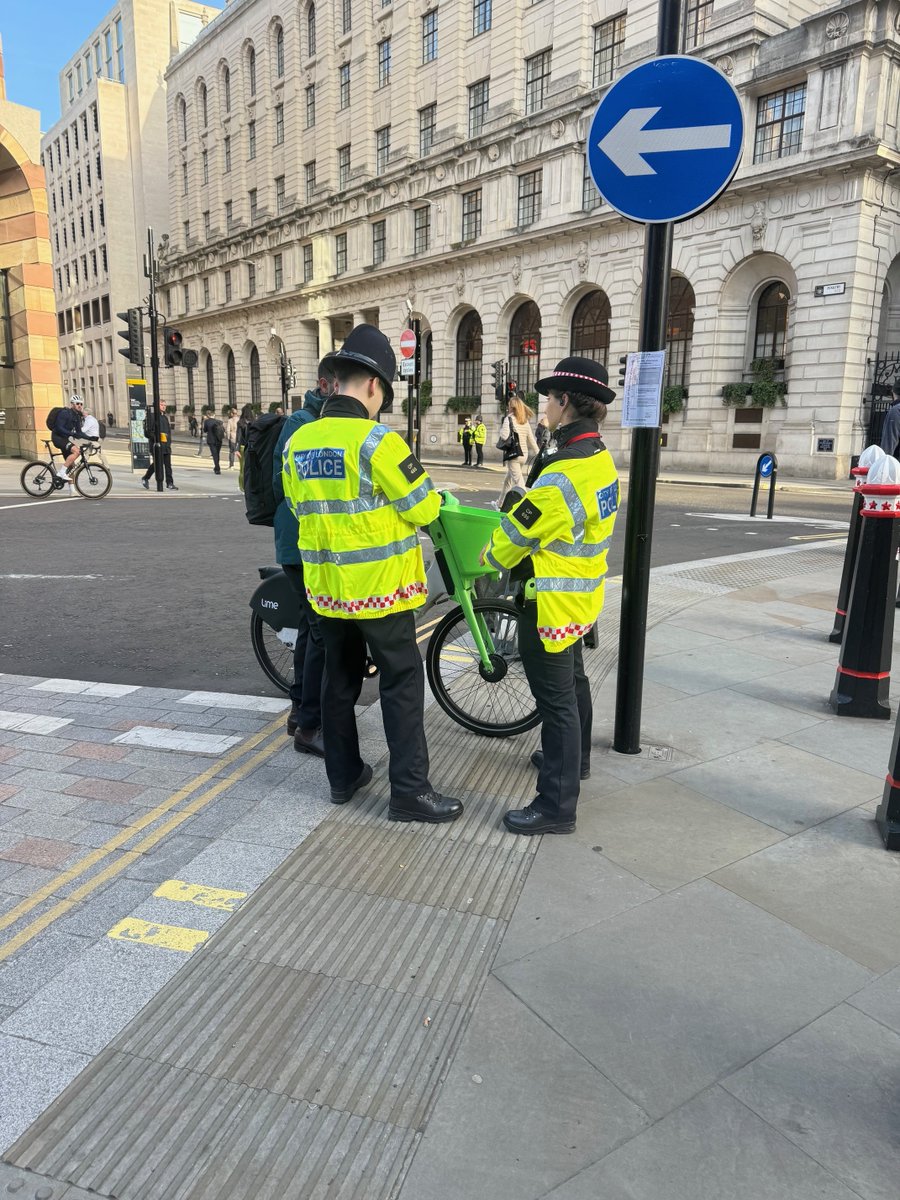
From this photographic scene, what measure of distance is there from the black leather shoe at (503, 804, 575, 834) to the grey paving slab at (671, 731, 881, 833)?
30.4 inches

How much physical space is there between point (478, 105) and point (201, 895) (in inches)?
1623

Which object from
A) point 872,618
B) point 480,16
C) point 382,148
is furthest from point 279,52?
point 872,618

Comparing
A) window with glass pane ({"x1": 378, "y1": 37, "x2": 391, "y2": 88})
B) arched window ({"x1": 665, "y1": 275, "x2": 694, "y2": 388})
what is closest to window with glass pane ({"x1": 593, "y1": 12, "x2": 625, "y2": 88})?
arched window ({"x1": 665, "y1": 275, "x2": 694, "y2": 388})

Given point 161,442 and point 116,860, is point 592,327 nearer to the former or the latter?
point 161,442

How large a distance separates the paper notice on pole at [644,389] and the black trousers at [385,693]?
137 cm

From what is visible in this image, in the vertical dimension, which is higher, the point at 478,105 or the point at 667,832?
the point at 478,105

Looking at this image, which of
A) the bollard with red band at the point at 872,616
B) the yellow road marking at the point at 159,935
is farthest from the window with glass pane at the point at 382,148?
the yellow road marking at the point at 159,935

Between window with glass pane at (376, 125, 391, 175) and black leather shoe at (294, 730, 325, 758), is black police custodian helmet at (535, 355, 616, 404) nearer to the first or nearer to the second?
black leather shoe at (294, 730, 325, 758)

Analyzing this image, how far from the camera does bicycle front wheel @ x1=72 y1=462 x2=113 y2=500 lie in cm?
1636

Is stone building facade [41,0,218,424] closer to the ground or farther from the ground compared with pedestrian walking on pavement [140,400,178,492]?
farther from the ground

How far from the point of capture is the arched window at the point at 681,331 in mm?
29641

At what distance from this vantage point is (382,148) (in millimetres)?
42781

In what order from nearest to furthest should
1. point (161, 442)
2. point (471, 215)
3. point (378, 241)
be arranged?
point (161, 442) → point (471, 215) → point (378, 241)

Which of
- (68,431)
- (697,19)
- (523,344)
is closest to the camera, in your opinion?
(68,431)
